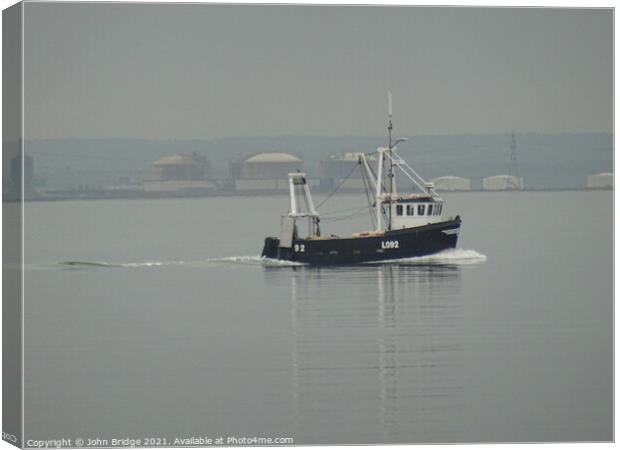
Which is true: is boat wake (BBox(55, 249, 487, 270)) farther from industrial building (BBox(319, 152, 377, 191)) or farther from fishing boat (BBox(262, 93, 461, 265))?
industrial building (BBox(319, 152, 377, 191))

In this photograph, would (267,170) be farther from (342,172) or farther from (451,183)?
(451,183)

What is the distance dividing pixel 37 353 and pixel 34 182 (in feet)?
6.09

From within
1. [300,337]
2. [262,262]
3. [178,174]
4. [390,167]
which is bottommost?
[300,337]

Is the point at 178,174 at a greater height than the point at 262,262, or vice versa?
the point at 178,174

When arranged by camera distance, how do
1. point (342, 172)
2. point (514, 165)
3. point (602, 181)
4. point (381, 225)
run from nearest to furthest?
point (602, 181) → point (514, 165) → point (342, 172) → point (381, 225)

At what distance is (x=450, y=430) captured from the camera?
787 inches

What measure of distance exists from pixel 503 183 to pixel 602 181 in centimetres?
148

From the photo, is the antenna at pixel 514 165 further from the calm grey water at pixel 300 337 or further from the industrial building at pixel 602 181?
the industrial building at pixel 602 181

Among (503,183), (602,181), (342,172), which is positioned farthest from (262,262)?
(602,181)

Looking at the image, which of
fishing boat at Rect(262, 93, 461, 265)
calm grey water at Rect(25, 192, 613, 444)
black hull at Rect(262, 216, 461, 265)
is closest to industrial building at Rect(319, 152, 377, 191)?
fishing boat at Rect(262, 93, 461, 265)

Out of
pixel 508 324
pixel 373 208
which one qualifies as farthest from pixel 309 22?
pixel 373 208

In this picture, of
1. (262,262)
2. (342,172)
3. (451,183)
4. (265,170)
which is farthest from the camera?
(262,262)

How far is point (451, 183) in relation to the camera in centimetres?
2436

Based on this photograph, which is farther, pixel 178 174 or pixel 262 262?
pixel 262 262
